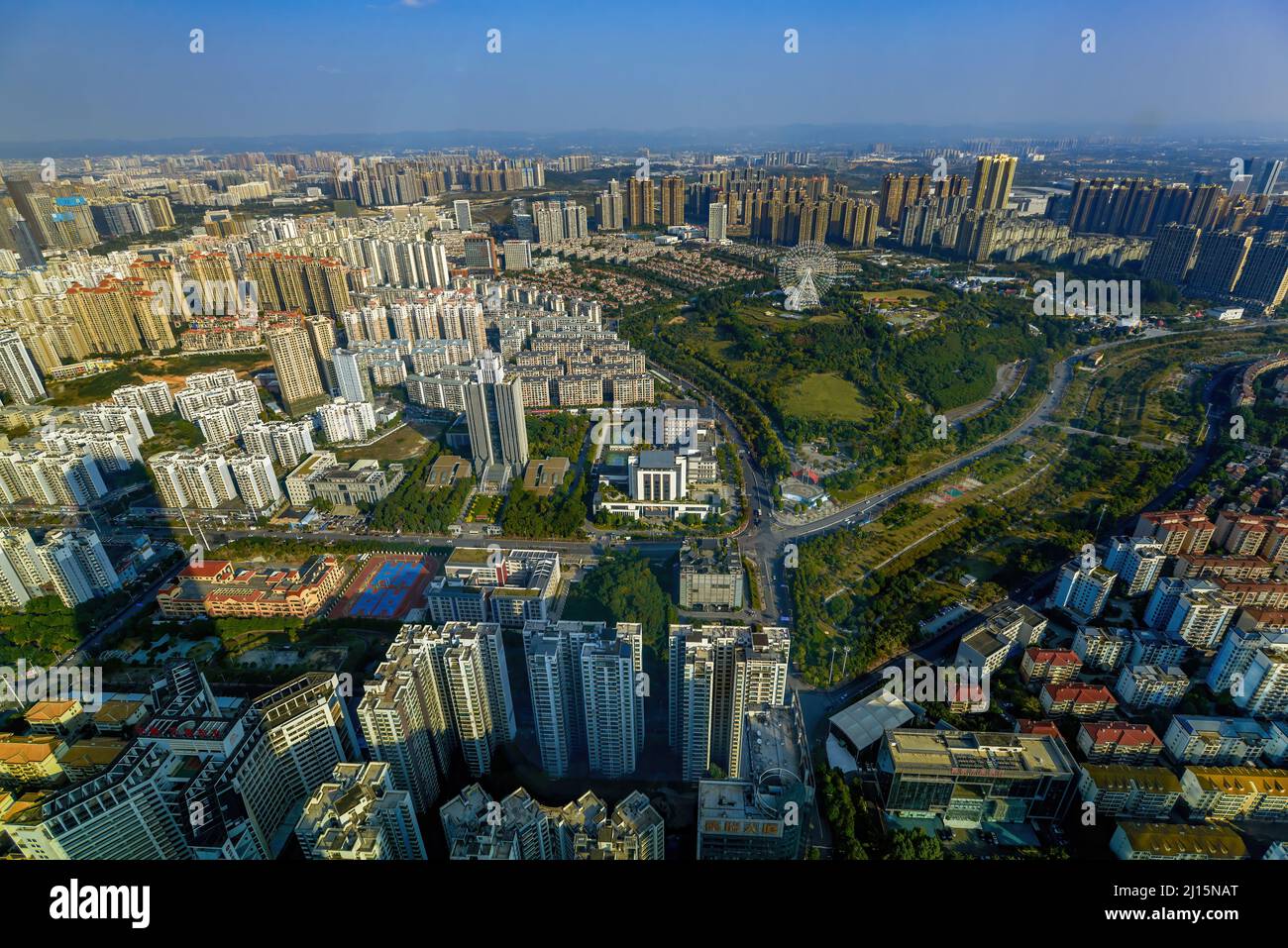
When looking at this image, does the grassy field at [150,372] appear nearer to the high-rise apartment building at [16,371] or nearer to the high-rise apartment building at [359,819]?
the high-rise apartment building at [16,371]

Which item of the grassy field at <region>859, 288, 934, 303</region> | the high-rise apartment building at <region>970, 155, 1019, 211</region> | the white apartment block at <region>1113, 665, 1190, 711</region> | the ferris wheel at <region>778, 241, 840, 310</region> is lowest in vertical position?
the white apartment block at <region>1113, 665, 1190, 711</region>

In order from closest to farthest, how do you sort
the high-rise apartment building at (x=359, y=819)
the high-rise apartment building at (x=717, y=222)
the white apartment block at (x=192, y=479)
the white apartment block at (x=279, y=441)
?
the high-rise apartment building at (x=359, y=819) < the white apartment block at (x=192, y=479) < the white apartment block at (x=279, y=441) < the high-rise apartment building at (x=717, y=222)

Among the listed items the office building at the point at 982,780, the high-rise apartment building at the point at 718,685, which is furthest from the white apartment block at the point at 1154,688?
the high-rise apartment building at the point at 718,685

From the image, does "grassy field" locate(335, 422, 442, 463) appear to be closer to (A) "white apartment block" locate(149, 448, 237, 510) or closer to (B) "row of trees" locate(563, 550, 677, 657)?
(A) "white apartment block" locate(149, 448, 237, 510)

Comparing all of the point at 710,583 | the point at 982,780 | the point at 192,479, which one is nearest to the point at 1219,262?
the point at 710,583

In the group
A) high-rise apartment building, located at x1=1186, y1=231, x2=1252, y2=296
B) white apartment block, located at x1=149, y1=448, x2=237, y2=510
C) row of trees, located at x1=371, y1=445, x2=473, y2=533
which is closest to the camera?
row of trees, located at x1=371, y1=445, x2=473, y2=533

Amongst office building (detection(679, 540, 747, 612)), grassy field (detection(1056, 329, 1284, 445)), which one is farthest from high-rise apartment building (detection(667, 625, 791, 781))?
grassy field (detection(1056, 329, 1284, 445))

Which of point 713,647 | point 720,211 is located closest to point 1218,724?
point 713,647

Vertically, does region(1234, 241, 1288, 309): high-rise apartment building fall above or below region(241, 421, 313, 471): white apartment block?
above

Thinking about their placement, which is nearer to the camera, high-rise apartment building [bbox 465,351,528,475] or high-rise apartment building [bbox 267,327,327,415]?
high-rise apartment building [bbox 465,351,528,475]
